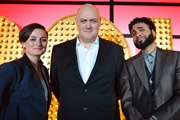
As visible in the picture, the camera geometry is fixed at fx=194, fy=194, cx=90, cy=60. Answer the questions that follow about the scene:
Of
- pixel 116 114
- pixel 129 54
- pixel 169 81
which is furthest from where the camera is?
pixel 129 54

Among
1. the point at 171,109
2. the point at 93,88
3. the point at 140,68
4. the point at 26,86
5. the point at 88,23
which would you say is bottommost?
the point at 171,109

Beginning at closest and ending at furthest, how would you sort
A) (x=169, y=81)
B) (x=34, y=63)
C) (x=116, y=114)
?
(x=169, y=81) < (x=34, y=63) < (x=116, y=114)

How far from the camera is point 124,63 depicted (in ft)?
7.75

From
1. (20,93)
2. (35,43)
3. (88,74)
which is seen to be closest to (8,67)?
(20,93)

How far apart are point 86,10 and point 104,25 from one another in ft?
3.35

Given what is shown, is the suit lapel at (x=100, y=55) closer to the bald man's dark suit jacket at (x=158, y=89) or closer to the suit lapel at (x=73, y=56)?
the suit lapel at (x=73, y=56)

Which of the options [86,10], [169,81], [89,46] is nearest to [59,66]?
[89,46]

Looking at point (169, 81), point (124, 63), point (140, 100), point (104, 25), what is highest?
point (104, 25)

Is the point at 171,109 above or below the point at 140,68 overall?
below

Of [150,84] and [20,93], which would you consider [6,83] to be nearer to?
[20,93]

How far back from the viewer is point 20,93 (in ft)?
6.23

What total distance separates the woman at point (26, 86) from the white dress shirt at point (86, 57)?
0.44m

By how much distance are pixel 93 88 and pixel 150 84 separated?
2.07ft

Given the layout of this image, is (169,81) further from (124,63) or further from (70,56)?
(70,56)
